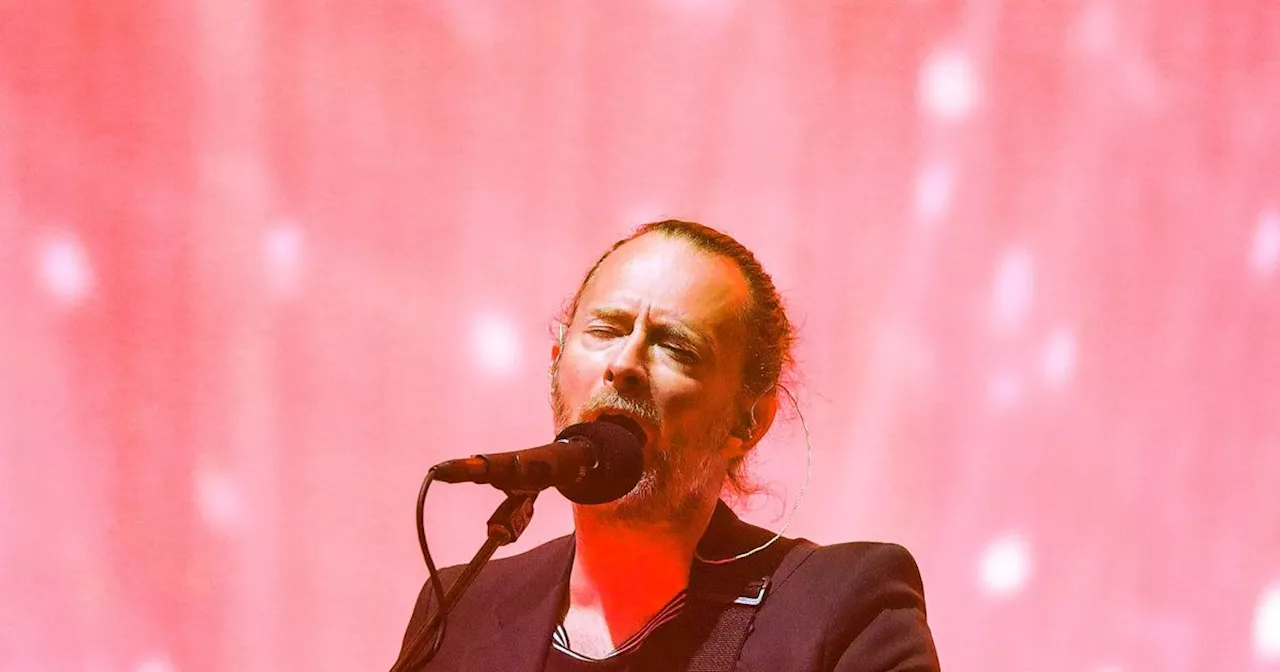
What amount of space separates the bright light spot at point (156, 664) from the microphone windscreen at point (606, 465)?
1.13 m

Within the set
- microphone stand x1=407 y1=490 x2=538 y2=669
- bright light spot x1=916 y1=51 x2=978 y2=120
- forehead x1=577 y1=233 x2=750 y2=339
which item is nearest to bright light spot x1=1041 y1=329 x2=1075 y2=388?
bright light spot x1=916 y1=51 x2=978 y2=120

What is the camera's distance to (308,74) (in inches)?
85.5

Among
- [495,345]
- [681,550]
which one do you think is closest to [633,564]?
[681,550]

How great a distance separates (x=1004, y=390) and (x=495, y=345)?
825 millimetres

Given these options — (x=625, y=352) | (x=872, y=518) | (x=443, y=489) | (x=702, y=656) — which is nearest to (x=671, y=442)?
→ (x=625, y=352)

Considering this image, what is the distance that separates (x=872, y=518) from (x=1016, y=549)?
0.73 feet

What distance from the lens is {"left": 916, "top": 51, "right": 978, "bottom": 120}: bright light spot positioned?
203cm

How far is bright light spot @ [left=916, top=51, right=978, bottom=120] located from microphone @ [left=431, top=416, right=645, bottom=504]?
0.93 meters

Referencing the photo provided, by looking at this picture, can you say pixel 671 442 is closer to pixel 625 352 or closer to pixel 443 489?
pixel 625 352

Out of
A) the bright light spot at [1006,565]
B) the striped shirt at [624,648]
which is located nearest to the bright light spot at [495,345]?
the striped shirt at [624,648]

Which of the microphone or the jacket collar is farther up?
the microphone

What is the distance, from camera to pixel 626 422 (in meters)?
1.49

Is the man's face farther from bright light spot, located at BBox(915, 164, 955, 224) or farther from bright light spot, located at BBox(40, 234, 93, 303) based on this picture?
bright light spot, located at BBox(40, 234, 93, 303)

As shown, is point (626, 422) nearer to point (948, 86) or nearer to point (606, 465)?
point (606, 465)
